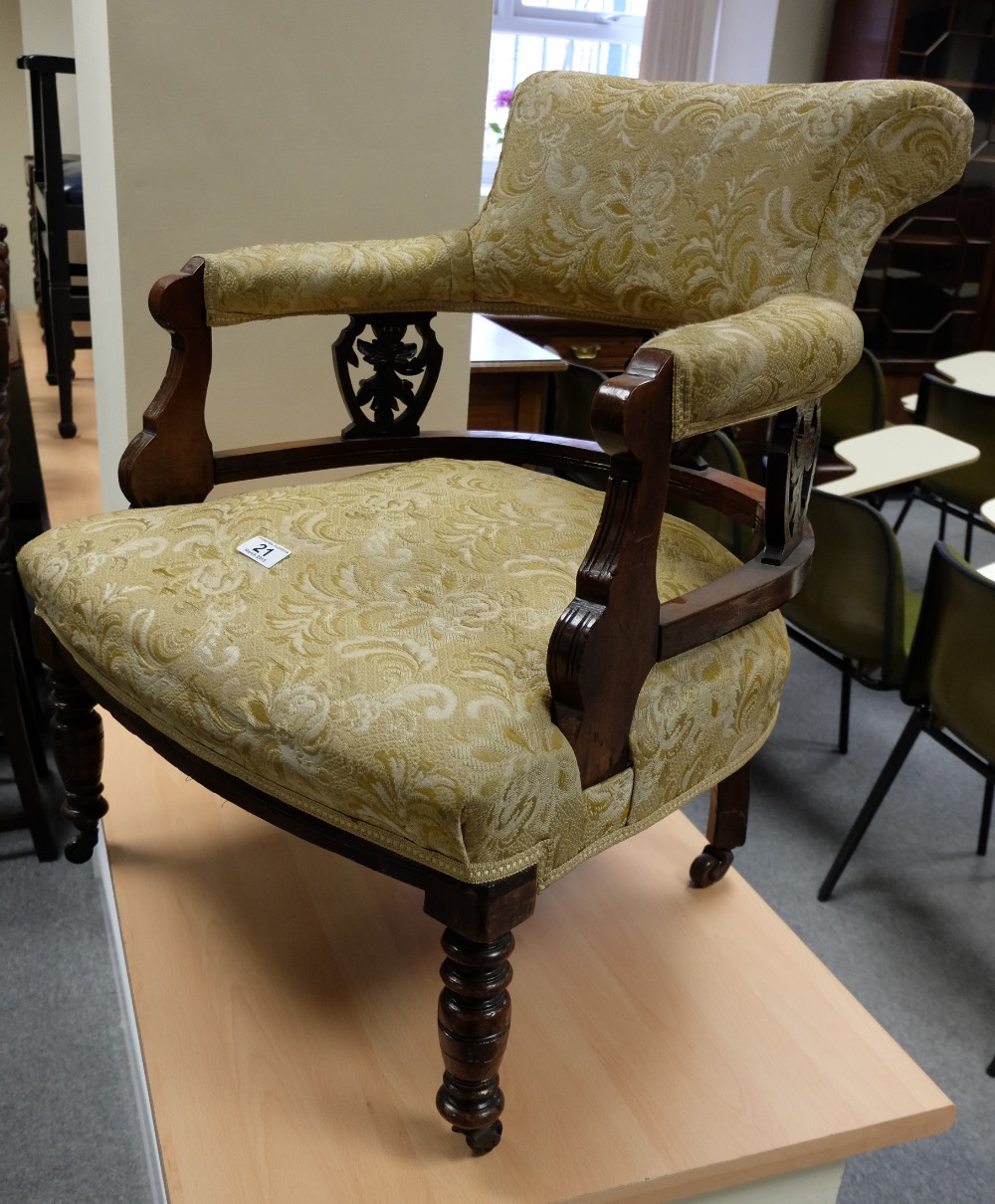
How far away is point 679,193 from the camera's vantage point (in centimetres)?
107

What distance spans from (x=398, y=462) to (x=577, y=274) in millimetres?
282

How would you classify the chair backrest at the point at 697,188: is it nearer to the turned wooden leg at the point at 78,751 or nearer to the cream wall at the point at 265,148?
the cream wall at the point at 265,148

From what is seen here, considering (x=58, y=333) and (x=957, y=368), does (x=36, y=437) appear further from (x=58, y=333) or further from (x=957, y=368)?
(x=957, y=368)

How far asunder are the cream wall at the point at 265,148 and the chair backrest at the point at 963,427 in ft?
5.02

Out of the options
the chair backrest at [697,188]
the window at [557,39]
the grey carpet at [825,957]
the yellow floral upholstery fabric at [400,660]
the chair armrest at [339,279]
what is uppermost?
the window at [557,39]

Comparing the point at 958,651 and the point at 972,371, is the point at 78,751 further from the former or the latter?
the point at 972,371

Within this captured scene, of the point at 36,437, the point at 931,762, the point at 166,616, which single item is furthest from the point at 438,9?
the point at 36,437

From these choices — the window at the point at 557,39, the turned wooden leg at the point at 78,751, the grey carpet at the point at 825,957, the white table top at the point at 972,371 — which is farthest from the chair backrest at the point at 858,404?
the turned wooden leg at the point at 78,751

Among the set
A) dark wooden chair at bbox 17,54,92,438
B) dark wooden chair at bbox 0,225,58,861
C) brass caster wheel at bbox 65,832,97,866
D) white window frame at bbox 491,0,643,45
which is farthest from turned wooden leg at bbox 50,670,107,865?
white window frame at bbox 491,0,643,45

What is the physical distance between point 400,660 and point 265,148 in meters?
0.95

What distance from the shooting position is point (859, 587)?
179cm

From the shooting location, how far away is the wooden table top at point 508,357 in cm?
206

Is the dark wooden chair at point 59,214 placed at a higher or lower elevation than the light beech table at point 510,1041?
higher

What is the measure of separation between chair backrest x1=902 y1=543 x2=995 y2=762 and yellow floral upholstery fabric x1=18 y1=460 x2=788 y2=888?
0.58 metres
